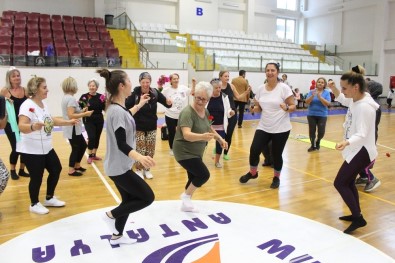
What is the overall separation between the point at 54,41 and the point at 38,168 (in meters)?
11.7

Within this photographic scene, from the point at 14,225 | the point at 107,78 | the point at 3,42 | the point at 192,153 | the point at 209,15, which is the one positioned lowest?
the point at 14,225

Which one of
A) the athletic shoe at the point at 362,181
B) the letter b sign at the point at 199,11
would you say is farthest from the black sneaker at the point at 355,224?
the letter b sign at the point at 199,11

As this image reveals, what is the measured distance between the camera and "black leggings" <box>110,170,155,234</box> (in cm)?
303

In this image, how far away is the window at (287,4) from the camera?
24.3 metres

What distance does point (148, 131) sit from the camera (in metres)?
5.29

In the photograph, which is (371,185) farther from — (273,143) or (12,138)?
(12,138)

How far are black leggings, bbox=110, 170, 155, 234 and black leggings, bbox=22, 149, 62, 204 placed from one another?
130 centimetres

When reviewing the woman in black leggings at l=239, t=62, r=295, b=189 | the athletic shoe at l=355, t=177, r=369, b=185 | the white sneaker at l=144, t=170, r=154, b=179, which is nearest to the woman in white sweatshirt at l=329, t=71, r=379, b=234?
the woman in black leggings at l=239, t=62, r=295, b=189

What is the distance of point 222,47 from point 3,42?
10177 mm

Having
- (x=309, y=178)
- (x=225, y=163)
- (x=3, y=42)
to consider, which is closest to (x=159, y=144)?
(x=225, y=163)

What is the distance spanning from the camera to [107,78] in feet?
10.1

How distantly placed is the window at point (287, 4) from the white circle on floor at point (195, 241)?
22.9 m

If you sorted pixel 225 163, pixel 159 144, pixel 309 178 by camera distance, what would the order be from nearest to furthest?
1. pixel 309 178
2. pixel 225 163
3. pixel 159 144

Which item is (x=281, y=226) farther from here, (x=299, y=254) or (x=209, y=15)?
(x=209, y=15)
